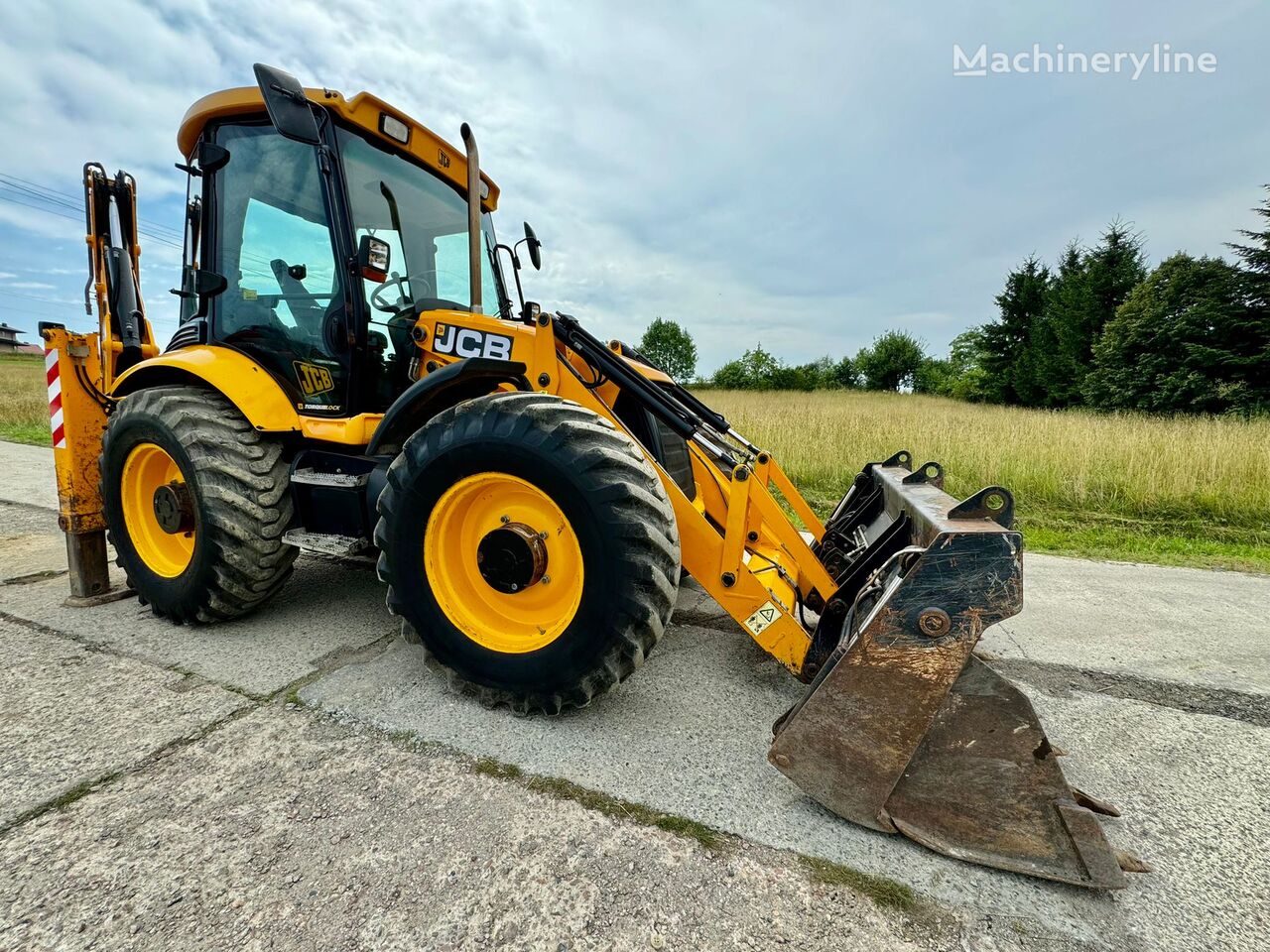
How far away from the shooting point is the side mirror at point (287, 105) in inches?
95.9

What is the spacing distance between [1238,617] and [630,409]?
12.2 ft


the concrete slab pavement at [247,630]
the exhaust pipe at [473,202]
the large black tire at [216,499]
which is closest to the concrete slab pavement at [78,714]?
the concrete slab pavement at [247,630]

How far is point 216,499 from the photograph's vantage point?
110 inches

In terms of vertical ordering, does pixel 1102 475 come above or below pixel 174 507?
below

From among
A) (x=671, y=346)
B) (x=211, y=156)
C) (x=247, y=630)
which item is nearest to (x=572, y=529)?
(x=247, y=630)

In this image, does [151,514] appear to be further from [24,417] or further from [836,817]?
[24,417]

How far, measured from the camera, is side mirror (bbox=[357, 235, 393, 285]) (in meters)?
2.91

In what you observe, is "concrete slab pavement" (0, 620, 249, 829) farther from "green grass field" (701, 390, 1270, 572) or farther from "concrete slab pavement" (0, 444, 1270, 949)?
"green grass field" (701, 390, 1270, 572)

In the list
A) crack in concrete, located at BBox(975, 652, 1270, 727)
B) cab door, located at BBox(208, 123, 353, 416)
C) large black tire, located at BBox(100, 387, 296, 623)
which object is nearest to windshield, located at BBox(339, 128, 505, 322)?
cab door, located at BBox(208, 123, 353, 416)

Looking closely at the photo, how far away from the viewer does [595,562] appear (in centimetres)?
201

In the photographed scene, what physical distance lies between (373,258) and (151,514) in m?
1.88

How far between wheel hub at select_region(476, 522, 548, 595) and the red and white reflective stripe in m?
2.86

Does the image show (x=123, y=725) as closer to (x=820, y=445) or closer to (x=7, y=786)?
(x=7, y=786)

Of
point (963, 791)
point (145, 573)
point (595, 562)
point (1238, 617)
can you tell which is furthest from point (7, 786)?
point (1238, 617)
